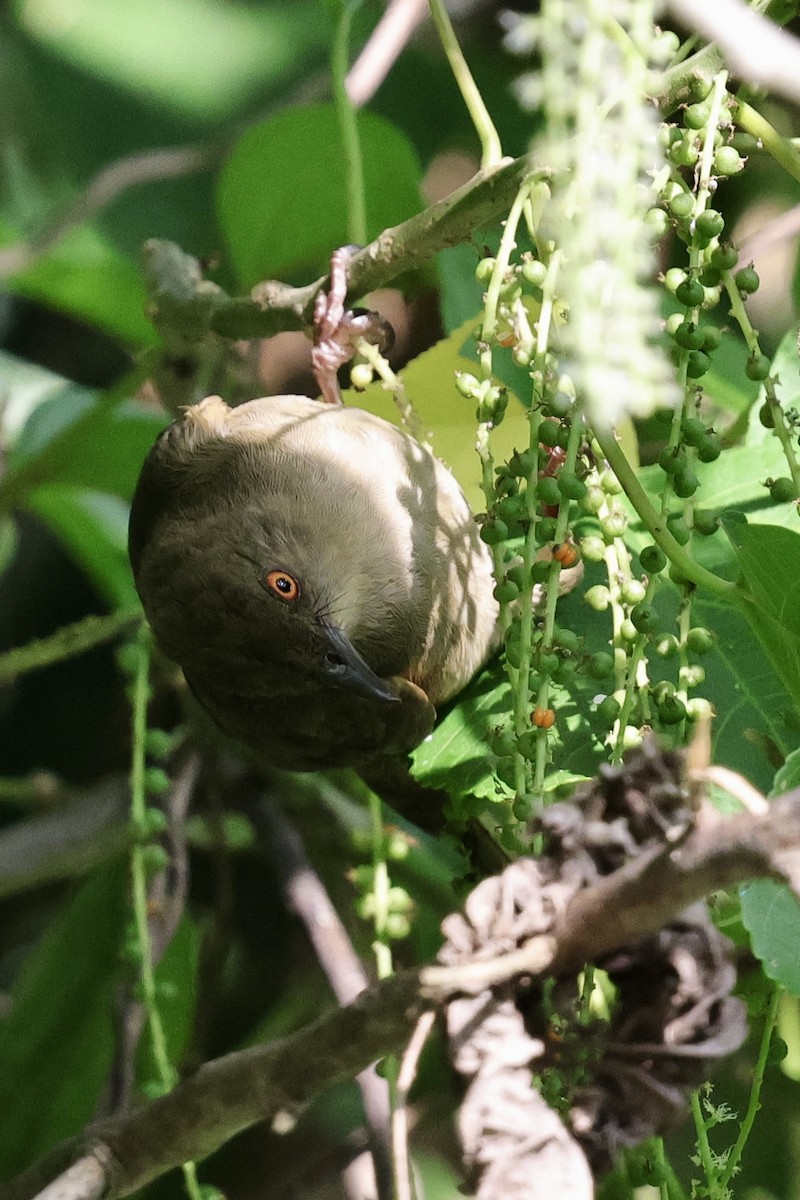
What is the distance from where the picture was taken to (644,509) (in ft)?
3.57

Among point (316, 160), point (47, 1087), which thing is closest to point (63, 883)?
point (47, 1087)

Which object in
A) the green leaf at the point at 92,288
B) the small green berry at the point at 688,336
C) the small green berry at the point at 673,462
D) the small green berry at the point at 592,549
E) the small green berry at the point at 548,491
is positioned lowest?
the small green berry at the point at 592,549

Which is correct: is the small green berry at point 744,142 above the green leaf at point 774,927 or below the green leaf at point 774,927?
above

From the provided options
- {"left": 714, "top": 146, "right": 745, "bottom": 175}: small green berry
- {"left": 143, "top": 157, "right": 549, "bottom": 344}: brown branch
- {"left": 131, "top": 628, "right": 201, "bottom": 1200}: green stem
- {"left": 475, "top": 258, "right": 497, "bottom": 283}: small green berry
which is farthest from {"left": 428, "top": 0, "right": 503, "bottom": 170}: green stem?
{"left": 131, "top": 628, "right": 201, "bottom": 1200}: green stem

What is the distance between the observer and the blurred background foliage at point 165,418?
2.27m

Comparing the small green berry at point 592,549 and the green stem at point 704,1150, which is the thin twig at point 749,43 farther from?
the green stem at point 704,1150

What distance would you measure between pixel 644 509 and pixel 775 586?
0.19 meters

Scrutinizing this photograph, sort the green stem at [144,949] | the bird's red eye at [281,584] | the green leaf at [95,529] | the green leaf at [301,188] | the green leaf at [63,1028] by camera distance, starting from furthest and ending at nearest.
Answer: the green leaf at [95,529] < the green leaf at [63,1028] < the green leaf at [301,188] < the bird's red eye at [281,584] < the green stem at [144,949]

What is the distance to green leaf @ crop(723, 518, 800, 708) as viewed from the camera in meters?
1.19

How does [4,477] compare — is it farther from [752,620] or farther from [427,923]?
[752,620]

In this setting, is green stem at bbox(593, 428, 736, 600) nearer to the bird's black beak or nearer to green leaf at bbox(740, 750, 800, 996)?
green leaf at bbox(740, 750, 800, 996)

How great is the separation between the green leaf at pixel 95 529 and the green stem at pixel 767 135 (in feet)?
5.54

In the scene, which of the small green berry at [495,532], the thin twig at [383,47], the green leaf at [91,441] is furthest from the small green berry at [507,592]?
the green leaf at [91,441]

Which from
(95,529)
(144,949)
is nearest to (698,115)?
(144,949)
